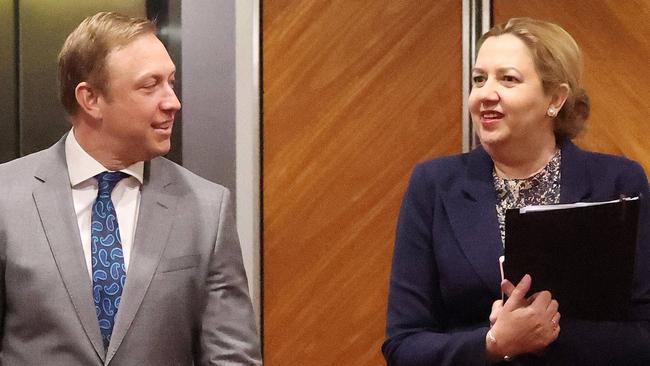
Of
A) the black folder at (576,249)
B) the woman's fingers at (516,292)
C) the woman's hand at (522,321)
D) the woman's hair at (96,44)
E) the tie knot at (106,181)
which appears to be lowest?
the woman's hand at (522,321)

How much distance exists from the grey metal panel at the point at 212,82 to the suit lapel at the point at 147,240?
1.25 m

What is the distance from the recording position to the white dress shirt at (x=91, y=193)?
6.82 feet

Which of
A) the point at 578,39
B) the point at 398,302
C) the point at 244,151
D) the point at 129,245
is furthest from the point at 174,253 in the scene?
the point at 578,39

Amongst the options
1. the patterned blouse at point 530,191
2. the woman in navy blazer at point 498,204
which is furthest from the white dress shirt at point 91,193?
the patterned blouse at point 530,191

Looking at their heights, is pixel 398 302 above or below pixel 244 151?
below

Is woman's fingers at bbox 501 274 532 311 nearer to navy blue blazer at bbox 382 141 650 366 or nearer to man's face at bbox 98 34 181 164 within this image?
navy blue blazer at bbox 382 141 650 366

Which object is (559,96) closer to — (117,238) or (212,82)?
(117,238)

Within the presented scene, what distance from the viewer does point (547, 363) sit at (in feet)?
6.98

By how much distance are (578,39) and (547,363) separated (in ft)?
5.02

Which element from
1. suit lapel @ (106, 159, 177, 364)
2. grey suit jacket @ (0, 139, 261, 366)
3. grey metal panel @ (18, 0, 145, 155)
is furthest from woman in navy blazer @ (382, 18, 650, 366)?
grey metal panel @ (18, 0, 145, 155)

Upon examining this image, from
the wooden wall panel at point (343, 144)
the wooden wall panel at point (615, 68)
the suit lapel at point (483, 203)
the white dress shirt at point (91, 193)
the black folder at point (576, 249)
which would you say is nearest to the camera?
the black folder at point (576, 249)

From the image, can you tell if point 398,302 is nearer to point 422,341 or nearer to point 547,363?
point 422,341

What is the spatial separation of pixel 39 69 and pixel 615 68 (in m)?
1.96

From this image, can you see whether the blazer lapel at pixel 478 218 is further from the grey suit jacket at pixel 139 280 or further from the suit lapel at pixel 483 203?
the grey suit jacket at pixel 139 280
